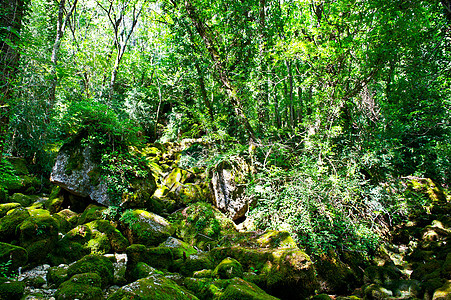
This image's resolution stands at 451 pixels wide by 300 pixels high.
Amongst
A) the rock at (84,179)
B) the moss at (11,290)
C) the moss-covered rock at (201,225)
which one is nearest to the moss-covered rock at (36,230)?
the moss at (11,290)

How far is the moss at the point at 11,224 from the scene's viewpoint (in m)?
4.98

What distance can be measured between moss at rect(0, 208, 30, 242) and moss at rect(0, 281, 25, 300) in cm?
255

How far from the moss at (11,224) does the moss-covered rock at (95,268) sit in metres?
2.37

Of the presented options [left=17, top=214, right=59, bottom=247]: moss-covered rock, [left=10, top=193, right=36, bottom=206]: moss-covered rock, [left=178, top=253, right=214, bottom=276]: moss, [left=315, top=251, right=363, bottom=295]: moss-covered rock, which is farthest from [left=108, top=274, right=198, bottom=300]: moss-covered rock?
[left=10, top=193, right=36, bottom=206]: moss-covered rock

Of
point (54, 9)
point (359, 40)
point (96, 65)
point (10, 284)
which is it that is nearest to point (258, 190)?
point (10, 284)

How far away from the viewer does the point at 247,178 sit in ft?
28.5

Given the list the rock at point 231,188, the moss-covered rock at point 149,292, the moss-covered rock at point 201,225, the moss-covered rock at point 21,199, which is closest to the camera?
the moss-covered rock at point 149,292

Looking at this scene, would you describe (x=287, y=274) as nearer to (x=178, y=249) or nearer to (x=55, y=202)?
(x=178, y=249)

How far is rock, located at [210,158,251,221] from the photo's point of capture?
28.3ft

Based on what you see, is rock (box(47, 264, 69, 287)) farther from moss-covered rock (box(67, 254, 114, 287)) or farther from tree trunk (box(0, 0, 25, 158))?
tree trunk (box(0, 0, 25, 158))

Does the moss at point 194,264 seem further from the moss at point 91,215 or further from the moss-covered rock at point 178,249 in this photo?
the moss at point 91,215

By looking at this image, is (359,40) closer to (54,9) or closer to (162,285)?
(162,285)

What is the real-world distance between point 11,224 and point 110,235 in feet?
6.98

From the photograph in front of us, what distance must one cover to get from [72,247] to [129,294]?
12.5 ft
